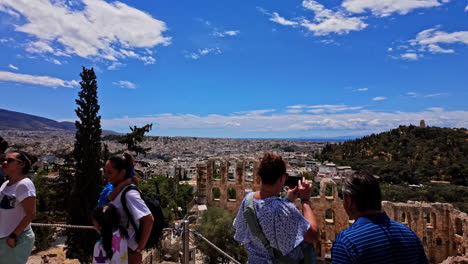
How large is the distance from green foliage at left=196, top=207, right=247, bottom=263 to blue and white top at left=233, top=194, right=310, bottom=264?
14.1m

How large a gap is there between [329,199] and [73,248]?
625 inches

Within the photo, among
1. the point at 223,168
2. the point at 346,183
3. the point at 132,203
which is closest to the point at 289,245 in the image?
the point at 346,183

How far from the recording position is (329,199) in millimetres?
21609

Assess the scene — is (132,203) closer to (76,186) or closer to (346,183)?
(346,183)

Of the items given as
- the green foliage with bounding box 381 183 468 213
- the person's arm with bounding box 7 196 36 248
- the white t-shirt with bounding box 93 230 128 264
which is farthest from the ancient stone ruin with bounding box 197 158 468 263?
the white t-shirt with bounding box 93 230 128 264

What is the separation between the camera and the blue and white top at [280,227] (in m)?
2.69

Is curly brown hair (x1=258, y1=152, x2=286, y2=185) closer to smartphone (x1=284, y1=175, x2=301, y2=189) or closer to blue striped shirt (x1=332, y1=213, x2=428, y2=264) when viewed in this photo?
smartphone (x1=284, y1=175, x2=301, y2=189)

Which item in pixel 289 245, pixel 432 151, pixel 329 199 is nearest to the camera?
pixel 289 245

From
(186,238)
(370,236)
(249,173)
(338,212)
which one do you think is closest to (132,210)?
(186,238)

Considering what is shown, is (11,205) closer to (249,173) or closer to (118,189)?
(118,189)

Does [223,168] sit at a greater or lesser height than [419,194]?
greater

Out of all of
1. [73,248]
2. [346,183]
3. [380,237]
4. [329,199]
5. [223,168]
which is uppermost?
[346,183]

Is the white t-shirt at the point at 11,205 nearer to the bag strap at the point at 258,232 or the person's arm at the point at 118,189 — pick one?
the person's arm at the point at 118,189

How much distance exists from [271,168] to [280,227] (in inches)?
20.6
